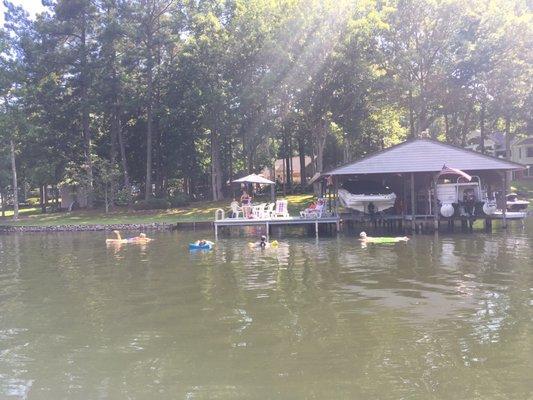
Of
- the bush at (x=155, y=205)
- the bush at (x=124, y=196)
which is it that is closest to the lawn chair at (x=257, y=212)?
the bush at (x=155, y=205)

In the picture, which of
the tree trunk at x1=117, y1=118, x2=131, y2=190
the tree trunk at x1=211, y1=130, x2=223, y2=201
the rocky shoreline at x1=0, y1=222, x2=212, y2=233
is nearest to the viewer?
the rocky shoreline at x1=0, y1=222, x2=212, y2=233

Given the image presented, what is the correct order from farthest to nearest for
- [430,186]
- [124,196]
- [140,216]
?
1. [124,196]
2. [140,216]
3. [430,186]

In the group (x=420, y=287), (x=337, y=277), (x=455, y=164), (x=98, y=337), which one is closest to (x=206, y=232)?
(x=455, y=164)

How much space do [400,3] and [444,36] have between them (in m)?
3.98

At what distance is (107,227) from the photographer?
33.9 metres

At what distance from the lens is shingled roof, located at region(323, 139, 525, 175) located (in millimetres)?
26109

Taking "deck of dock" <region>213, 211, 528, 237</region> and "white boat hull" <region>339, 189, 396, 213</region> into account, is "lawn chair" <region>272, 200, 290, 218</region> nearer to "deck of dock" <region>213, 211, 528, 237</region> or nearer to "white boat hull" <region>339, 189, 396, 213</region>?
"deck of dock" <region>213, 211, 528, 237</region>

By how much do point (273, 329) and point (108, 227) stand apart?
26550 mm

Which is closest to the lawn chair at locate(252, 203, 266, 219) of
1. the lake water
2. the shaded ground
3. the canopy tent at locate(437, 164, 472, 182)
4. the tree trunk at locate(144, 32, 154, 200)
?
the canopy tent at locate(437, 164, 472, 182)

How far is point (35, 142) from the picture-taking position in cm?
4316

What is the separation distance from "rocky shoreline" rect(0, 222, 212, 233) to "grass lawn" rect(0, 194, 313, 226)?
1120mm

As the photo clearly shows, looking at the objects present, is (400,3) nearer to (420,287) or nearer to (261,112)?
(261,112)

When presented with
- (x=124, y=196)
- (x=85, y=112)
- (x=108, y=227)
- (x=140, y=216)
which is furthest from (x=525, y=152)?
(x=108, y=227)

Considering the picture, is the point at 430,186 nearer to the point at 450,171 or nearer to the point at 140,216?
the point at 450,171
